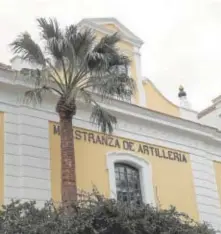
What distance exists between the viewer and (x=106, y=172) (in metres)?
20.5

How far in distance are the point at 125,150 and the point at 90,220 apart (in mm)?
7798

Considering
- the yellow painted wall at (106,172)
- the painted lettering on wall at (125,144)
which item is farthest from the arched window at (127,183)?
the painted lettering on wall at (125,144)

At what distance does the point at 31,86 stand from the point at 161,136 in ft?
20.4

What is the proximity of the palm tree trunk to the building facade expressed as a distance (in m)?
2.77

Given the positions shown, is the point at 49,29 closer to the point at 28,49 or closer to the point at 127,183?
the point at 28,49

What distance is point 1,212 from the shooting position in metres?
14.2

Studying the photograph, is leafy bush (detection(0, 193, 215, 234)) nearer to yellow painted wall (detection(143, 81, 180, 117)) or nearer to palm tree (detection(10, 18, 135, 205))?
palm tree (detection(10, 18, 135, 205))

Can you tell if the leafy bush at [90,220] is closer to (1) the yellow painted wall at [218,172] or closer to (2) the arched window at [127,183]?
(2) the arched window at [127,183]

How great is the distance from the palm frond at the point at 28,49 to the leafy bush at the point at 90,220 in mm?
4553

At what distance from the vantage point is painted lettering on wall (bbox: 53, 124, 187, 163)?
2030cm

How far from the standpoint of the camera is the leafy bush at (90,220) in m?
13.6

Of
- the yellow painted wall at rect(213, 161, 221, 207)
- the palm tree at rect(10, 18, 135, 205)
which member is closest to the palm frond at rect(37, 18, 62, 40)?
the palm tree at rect(10, 18, 135, 205)

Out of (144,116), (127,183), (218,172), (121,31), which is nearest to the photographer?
(127,183)

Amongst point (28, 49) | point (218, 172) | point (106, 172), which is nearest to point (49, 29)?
point (28, 49)
